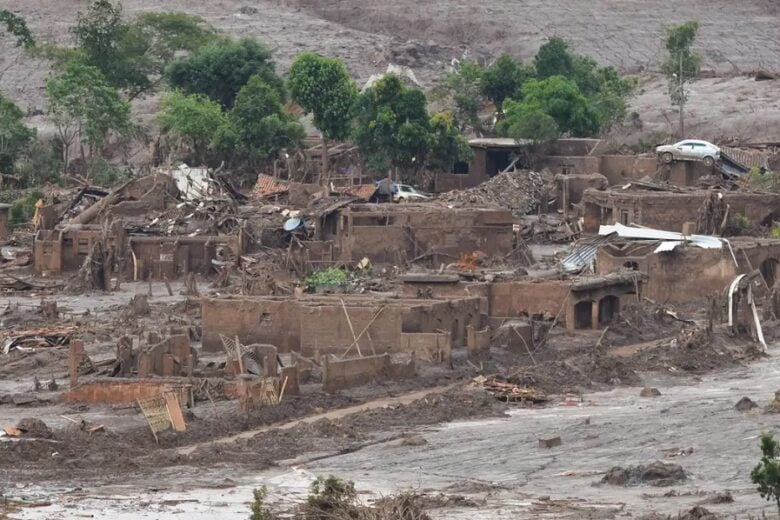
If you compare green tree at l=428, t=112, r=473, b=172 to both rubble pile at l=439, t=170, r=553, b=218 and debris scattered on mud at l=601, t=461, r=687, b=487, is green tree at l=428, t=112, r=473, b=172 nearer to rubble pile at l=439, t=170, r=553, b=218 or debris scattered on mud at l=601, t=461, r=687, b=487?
rubble pile at l=439, t=170, r=553, b=218

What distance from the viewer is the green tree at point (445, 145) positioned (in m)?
75.3

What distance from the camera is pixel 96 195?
237ft

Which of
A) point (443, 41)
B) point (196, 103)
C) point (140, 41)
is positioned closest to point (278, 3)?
point (443, 41)

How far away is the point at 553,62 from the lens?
88.8 m

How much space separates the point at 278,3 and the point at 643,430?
80.8 m

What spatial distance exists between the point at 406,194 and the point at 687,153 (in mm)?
8640

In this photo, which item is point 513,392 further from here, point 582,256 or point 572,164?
point 572,164

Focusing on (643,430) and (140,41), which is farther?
(140,41)

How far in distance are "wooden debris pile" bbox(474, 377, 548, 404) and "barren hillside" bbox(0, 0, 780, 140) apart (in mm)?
54420

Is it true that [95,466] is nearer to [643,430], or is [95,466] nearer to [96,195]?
[643,430]

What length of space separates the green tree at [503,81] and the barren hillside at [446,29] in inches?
534

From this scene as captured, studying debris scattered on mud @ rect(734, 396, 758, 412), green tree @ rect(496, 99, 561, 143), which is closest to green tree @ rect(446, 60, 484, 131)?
green tree @ rect(496, 99, 561, 143)

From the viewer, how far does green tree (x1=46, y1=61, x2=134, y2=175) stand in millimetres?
81125

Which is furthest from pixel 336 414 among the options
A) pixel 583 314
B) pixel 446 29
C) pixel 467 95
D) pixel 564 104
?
pixel 446 29
